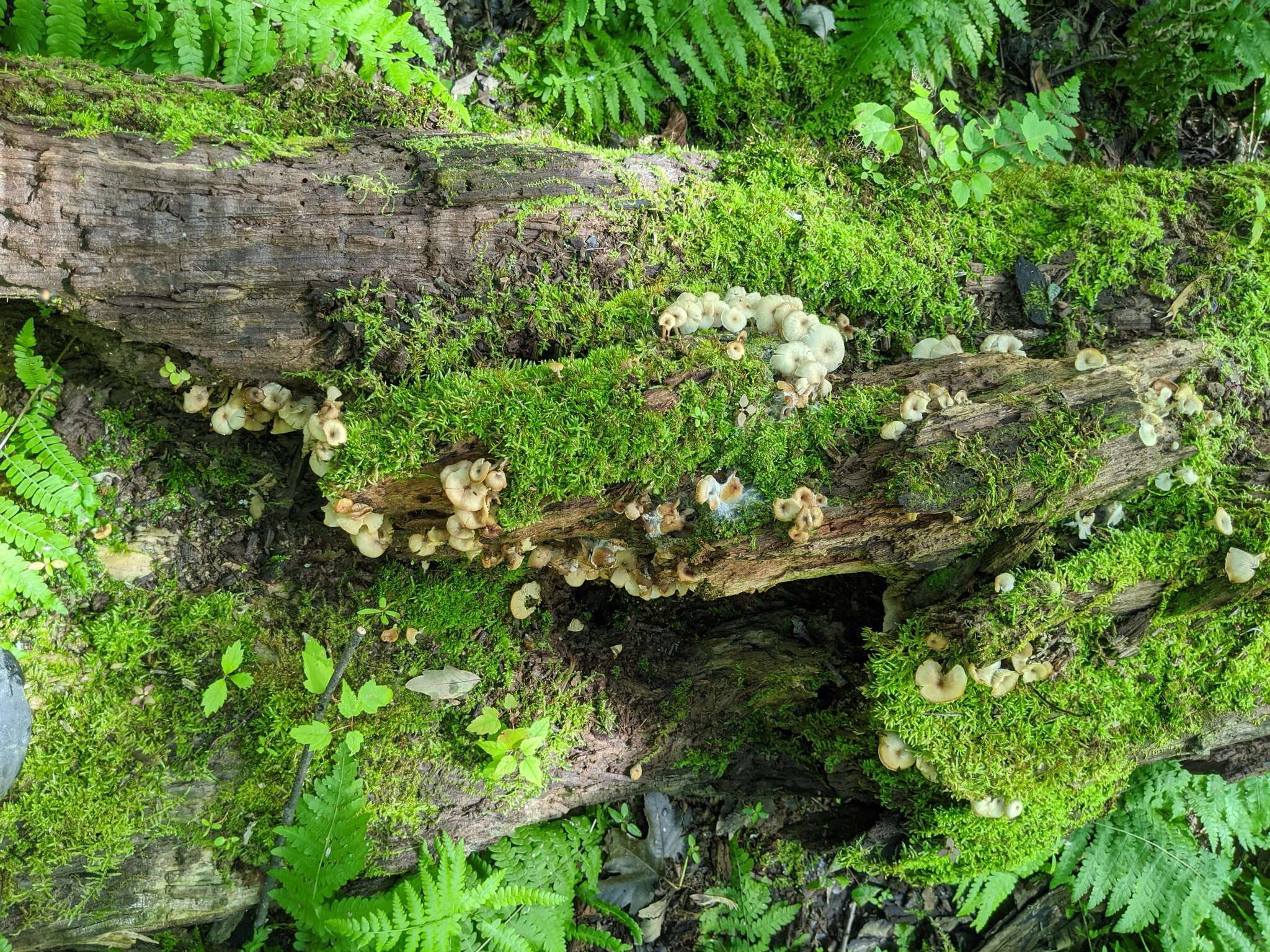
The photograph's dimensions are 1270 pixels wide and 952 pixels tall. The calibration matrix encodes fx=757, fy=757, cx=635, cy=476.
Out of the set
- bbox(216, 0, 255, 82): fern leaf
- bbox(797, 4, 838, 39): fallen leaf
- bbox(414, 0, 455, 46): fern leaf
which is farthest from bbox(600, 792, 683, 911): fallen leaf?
bbox(797, 4, 838, 39): fallen leaf

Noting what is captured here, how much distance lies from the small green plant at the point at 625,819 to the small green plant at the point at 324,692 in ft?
6.20

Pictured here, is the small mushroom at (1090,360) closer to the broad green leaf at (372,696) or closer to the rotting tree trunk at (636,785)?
the rotting tree trunk at (636,785)

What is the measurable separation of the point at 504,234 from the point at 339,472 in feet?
4.40

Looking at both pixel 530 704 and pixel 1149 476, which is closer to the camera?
pixel 1149 476

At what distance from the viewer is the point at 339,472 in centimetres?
324

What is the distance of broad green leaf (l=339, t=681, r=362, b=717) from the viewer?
12.1ft

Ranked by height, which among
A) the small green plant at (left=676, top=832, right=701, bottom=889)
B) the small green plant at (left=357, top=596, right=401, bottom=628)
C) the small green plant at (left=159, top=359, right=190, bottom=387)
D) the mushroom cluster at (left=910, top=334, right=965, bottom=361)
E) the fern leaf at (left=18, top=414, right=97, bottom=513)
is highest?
the mushroom cluster at (left=910, top=334, right=965, bottom=361)

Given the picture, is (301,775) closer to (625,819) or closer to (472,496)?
(472,496)

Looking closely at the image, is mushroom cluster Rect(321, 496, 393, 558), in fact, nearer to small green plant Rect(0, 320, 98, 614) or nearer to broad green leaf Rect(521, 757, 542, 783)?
small green plant Rect(0, 320, 98, 614)

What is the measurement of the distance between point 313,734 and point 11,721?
3.91 ft

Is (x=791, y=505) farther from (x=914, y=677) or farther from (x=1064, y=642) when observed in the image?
(x=1064, y=642)

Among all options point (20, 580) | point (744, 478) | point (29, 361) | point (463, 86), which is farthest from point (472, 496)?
point (463, 86)

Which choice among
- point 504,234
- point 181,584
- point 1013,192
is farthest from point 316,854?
point 1013,192

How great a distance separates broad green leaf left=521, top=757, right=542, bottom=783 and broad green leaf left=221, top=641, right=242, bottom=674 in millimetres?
1509
